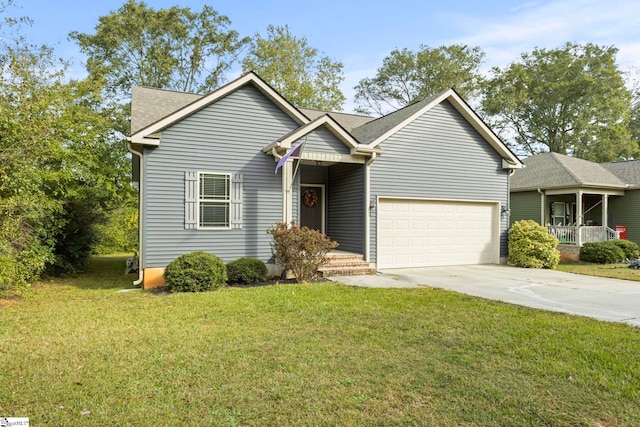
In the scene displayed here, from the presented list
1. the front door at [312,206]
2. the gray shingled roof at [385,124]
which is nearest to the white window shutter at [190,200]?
the front door at [312,206]

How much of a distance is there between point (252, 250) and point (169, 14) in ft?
70.4

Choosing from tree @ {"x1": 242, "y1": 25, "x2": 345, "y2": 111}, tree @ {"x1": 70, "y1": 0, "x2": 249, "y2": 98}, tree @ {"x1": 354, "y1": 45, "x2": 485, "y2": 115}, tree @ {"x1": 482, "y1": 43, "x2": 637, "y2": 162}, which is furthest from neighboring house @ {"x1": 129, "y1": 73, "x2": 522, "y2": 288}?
tree @ {"x1": 482, "y1": 43, "x2": 637, "y2": 162}

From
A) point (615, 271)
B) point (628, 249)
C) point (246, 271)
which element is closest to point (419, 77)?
point (628, 249)

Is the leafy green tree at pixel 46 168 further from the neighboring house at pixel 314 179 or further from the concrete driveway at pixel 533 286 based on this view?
the concrete driveway at pixel 533 286

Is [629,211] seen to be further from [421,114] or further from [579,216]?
[421,114]

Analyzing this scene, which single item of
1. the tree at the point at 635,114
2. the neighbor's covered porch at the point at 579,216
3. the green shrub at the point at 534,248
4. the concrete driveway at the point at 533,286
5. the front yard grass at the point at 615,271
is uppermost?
the tree at the point at 635,114

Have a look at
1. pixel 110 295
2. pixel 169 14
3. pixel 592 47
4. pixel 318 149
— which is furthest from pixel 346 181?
pixel 592 47

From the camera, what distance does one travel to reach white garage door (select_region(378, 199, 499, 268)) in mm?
11891

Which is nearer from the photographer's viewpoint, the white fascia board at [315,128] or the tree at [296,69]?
the white fascia board at [315,128]

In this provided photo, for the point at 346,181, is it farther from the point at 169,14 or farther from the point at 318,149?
the point at 169,14

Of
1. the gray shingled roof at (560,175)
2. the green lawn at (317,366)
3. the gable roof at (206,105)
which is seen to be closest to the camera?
the green lawn at (317,366)

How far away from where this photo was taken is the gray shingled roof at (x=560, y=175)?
16.7 metres

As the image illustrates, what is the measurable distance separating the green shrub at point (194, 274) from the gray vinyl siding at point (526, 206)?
50.5 feet

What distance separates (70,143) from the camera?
36.8 feet
